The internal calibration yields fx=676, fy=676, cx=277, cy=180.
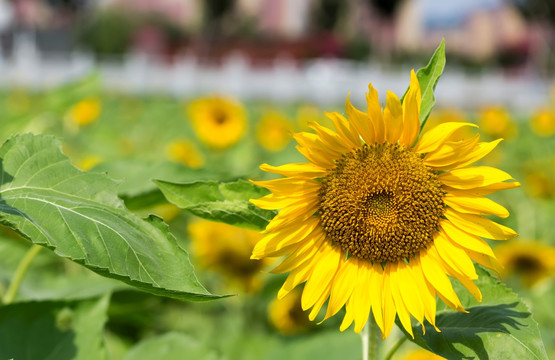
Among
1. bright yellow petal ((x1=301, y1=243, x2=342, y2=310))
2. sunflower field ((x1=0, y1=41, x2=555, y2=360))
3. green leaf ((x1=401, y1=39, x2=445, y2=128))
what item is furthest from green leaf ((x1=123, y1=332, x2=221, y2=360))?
green leaf ((x1=401, y1=39, x2=445, y2=128))

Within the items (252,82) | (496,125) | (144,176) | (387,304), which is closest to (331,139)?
(387,304)

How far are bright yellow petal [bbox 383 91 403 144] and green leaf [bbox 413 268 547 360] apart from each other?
0.25 metres

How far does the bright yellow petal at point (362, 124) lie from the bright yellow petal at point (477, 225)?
151mm

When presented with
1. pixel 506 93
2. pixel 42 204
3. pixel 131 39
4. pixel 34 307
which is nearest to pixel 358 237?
pixel 42 204

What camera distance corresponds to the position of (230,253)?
2.31m

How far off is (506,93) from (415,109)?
20.6m

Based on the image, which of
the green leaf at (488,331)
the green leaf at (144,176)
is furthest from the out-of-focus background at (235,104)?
the green leaf at (488,331)

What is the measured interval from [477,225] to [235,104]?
3.26 m

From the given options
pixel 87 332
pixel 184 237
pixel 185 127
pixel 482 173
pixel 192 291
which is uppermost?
pixel 482 173

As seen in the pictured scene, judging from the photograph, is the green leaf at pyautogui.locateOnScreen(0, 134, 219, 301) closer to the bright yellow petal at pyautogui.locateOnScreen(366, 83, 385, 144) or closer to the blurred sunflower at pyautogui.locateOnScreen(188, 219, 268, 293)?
the bright yellow petal at pyautogui.locateOnScreen(366, 83, 385, 144)

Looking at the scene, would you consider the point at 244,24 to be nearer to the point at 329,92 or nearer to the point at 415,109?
the point at 329,92

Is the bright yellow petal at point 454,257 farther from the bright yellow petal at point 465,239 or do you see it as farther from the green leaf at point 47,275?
the green leaf at point 47,275

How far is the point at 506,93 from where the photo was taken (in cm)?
2023

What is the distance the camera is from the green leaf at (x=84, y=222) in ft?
2.56
